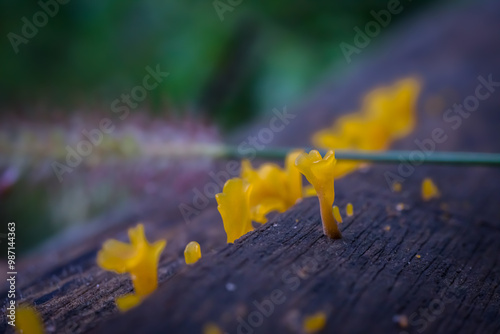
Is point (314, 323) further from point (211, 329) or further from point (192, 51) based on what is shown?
point (192, 51)

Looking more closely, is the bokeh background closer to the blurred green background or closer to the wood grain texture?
the blurred green background

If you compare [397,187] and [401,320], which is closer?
[401,320]

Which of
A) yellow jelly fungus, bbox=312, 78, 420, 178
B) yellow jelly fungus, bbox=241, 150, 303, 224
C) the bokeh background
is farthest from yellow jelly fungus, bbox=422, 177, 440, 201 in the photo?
the bokeh background

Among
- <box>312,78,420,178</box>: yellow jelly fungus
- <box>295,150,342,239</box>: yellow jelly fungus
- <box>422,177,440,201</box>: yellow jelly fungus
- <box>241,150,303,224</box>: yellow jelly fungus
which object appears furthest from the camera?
<box>312,78,420,178</box>: yellow jelly fungus

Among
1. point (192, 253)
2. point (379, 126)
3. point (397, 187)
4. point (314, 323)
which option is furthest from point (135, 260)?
point (379, 126)

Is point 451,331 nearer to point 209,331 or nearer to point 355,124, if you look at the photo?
point 209,331

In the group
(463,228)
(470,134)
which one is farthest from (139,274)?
(470,134)
